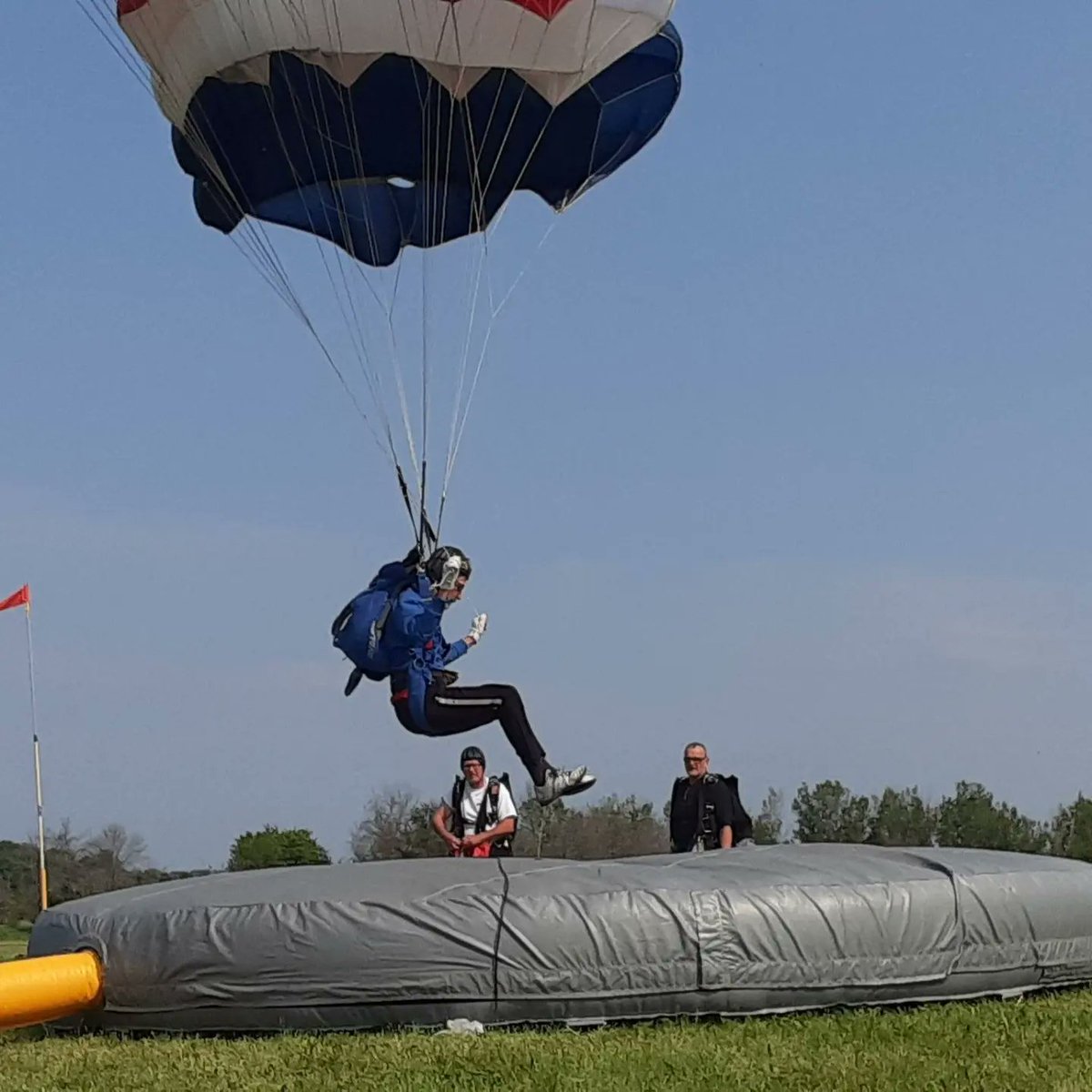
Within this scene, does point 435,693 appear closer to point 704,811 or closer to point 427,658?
point 427,658

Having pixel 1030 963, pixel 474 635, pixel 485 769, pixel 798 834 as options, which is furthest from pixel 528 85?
pixel 1030 963

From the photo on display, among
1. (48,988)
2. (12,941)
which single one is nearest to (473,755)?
(48,988)

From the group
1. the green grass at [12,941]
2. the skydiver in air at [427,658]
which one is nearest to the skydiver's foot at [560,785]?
the skydiver in air at [427,658]

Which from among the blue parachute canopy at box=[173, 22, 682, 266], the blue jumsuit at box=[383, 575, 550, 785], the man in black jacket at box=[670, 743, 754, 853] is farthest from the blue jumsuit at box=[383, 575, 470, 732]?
the blue parachute canopy at box=[173, 22, 682, 266]

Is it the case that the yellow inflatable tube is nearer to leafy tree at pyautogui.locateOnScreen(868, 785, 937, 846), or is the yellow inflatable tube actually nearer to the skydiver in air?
the skydiver in air

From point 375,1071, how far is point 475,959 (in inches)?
28.3

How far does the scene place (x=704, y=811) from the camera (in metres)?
6.86

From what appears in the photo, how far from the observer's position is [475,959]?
16.1 feet

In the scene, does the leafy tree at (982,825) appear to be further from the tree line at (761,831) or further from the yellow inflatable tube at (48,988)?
the yellow inflatable tube at (48,988)

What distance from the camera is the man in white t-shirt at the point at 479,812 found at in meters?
6.75

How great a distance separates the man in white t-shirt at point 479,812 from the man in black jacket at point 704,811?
2.38ft

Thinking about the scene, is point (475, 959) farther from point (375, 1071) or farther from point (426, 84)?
point (426, 84)

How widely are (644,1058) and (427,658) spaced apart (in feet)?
9.75

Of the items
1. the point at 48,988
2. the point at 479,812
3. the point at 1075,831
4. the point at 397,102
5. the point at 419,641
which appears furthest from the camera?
the point at 1075,831
